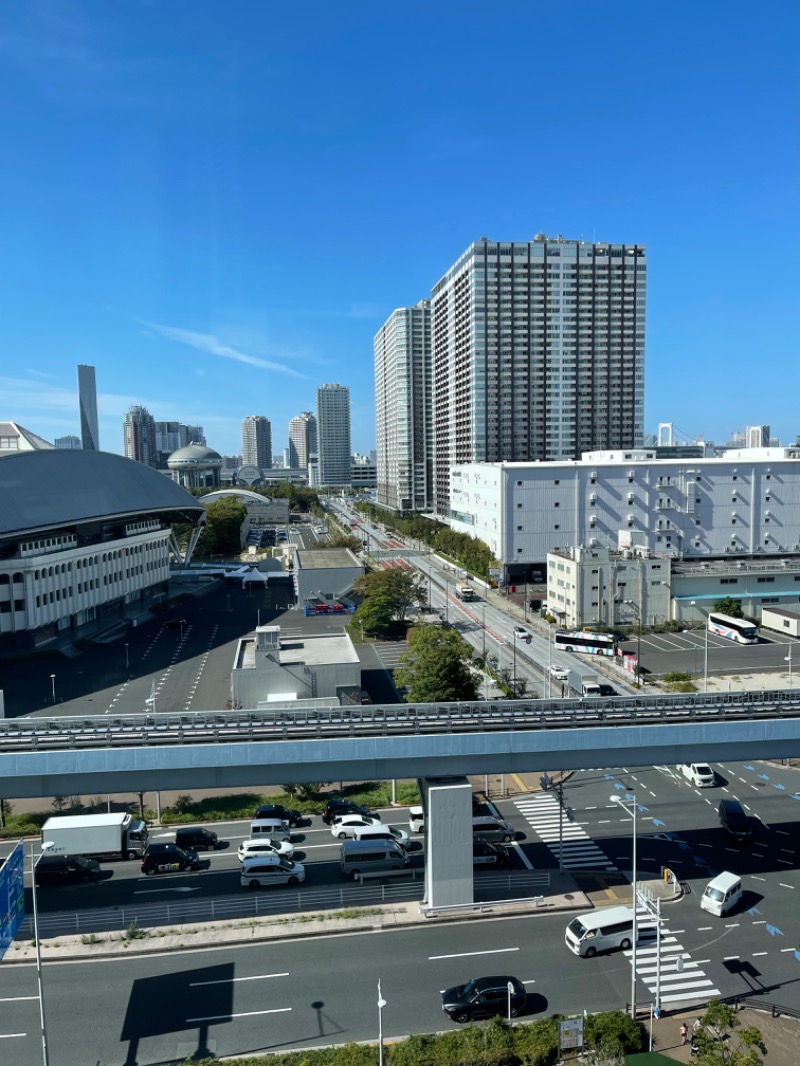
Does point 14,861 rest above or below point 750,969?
above

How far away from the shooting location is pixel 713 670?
41.3 meters

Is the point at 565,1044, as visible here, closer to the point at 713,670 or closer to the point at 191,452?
the point at 713,670

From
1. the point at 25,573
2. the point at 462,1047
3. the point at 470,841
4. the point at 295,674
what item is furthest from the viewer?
the point at 25,573

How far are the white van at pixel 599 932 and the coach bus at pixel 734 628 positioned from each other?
1359 inches

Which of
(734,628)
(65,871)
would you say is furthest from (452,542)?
(65,871)

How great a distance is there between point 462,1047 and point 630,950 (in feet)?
19.9

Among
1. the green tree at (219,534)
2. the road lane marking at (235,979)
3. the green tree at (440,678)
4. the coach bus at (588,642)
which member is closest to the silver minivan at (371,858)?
the road lane marking at (235,979)

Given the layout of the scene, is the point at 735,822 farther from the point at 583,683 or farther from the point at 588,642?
the point at 588,642

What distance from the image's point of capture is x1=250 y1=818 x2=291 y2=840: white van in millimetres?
23625

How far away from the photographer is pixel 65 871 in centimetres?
2111

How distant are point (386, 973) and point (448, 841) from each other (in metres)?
3.45

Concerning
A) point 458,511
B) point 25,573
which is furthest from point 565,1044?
point 458,511

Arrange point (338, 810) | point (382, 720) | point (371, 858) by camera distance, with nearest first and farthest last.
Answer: point (382, 720) < point (371, 858) < point (338, 810)

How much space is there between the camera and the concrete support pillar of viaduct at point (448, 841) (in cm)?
1866
